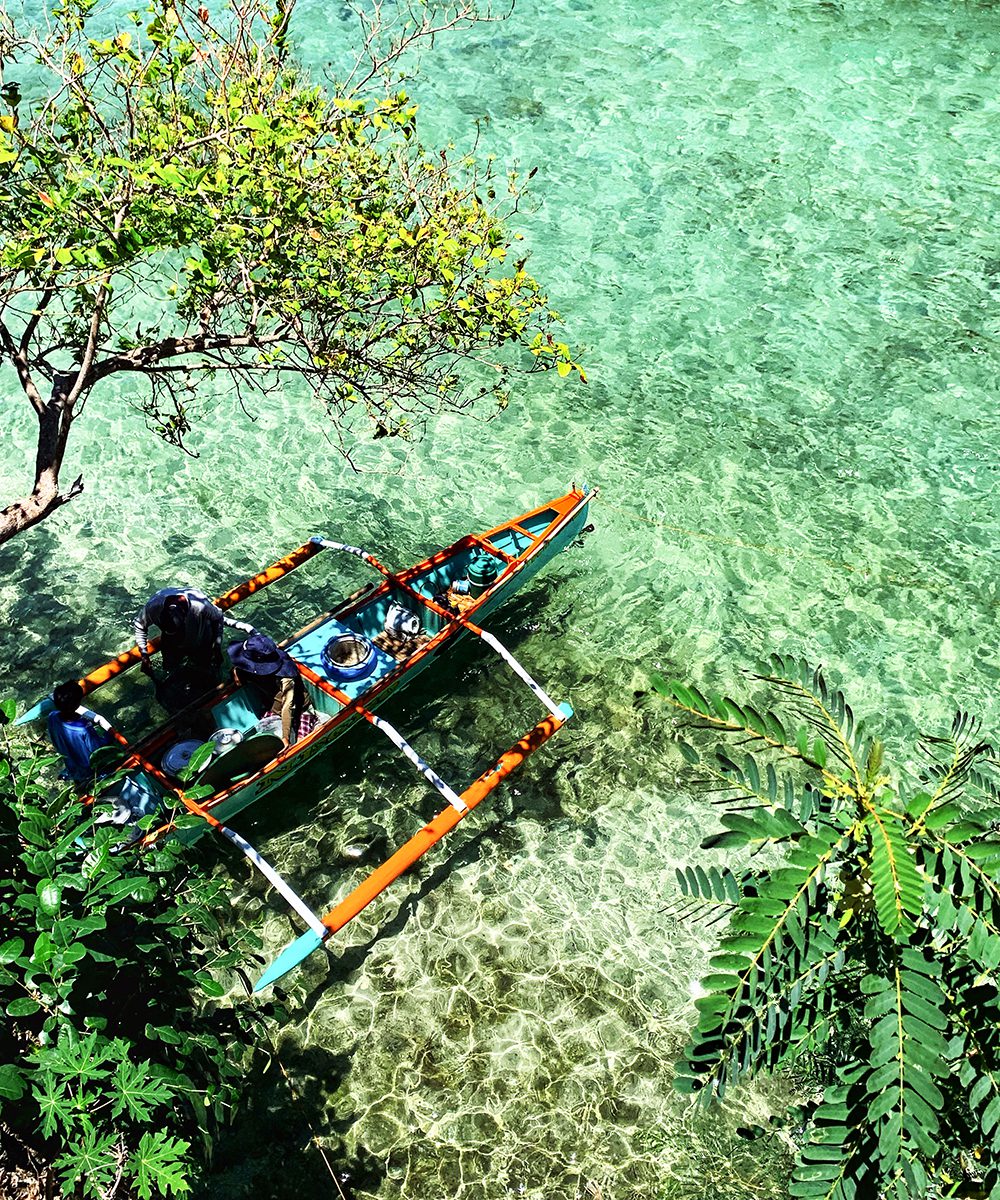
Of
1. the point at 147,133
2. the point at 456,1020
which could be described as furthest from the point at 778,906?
the point at 147,133

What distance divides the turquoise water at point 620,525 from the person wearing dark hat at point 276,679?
0.94m

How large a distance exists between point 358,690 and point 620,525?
5.05m

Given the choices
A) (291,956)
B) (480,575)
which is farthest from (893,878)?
(480,575)

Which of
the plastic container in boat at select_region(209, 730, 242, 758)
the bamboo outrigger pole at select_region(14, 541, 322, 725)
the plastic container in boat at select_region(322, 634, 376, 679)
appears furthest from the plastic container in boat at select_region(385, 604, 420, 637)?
the plastic container in boat at select_region(209, 730, 242, 758)

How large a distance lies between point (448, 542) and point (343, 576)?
1.48 metres

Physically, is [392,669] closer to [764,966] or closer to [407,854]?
[407,854]

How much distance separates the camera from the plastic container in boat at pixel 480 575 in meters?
11.4

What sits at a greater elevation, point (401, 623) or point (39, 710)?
point (39, 710)

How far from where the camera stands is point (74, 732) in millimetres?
8836

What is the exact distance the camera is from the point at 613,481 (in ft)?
47.6

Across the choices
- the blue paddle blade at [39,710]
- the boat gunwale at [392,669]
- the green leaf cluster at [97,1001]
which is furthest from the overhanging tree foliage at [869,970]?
the blue paddle blade at [39,710]

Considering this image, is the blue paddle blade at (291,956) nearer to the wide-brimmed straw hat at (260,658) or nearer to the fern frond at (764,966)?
the wide-brimmed straw hat at (260,658)

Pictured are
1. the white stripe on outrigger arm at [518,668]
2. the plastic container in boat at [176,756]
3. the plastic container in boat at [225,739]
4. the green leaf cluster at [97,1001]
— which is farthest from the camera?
the white stripe on outrigger arm at [518,668]

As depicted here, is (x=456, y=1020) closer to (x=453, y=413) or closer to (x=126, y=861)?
(x=126, y=861)
